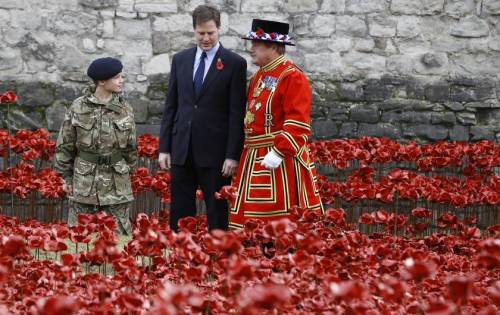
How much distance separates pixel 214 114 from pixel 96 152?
90 centimetres

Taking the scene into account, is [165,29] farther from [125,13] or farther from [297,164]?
[297,164]

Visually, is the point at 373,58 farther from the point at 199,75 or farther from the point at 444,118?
the point at 199,75

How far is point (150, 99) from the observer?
9.53 metres

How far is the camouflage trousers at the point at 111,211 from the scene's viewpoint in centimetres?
652

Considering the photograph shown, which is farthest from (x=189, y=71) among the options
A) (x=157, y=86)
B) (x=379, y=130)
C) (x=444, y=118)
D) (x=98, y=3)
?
(x=444, y=118)

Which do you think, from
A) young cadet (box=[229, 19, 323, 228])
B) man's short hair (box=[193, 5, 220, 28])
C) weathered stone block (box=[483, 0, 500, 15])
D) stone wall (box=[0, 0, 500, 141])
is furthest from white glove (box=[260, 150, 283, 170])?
weathered stone block (box=[483, 0, 500, 15])

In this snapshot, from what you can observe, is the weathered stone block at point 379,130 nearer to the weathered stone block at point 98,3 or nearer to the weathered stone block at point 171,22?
the weathered stone block at point 171,22

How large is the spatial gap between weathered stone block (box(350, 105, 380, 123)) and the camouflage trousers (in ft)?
11.6

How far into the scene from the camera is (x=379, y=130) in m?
9.63

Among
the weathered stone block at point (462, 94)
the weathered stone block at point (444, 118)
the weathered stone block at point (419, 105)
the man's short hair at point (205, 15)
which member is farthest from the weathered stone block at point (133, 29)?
the man's short hair at point (205, 15)

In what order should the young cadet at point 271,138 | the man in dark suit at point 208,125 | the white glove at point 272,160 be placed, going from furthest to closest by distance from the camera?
the man in dark suit at point 208,125
the young cadet at point 271,138
the white glove at point 272,160

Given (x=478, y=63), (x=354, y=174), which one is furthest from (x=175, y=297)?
(x=478, y=63)

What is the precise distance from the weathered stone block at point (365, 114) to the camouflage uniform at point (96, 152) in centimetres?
357

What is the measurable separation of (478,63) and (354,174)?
274cm
